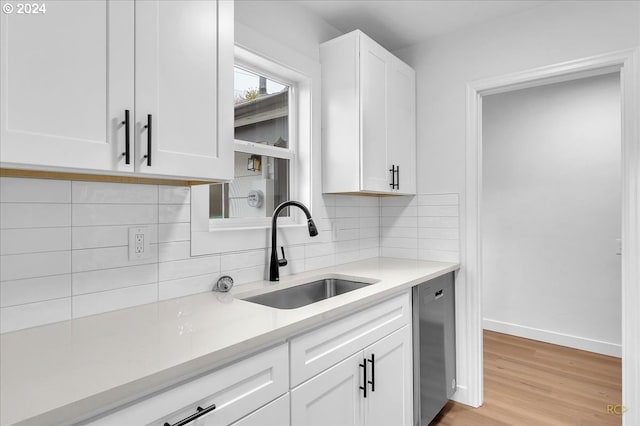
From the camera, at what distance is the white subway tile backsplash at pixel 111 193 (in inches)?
49.6

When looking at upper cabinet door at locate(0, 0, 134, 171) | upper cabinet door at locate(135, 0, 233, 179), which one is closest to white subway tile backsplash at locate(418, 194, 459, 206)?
upper cabinet door at locate(135, 0, 233, 179)

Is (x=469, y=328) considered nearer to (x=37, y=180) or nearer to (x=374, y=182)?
(x=374, y=182)

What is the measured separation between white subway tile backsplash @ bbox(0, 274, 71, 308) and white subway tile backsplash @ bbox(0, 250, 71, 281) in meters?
0.02

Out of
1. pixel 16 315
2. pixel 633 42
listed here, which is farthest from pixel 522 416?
pixel 16 315

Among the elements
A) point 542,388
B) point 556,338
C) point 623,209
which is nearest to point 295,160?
point 623,209

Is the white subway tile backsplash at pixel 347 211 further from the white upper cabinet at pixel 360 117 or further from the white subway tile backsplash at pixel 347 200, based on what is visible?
the white upper cabinet at pixel 360 117

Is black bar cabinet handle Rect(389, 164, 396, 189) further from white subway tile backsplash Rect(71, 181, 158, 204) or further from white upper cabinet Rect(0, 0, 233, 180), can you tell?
white subway tile backsplash Rect(71, 181, 158, 204)

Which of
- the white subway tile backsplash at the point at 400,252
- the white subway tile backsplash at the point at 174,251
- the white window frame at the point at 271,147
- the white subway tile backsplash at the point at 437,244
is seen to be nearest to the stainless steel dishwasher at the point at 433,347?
the white subway tile backsplash at the point at 437,244

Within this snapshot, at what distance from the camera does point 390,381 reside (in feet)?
5.75

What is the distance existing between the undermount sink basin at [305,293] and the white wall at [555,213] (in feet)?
7.52

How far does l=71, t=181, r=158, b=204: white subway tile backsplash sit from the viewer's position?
1261 millimetres

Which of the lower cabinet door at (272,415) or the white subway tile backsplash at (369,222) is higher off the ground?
the white subway tile backsplash at (369,222)

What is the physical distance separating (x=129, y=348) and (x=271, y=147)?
4.49ft

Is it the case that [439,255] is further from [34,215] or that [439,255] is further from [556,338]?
[34,215]
